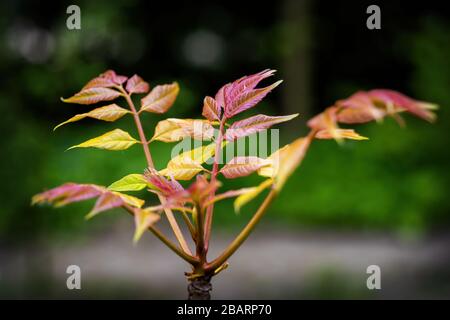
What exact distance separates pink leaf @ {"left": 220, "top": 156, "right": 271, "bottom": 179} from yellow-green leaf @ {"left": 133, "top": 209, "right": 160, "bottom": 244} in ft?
0.47

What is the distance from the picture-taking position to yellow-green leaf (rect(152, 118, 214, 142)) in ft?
2.63

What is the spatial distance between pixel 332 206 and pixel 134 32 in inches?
198

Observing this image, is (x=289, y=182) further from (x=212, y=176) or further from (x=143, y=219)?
(x=143, y=219)

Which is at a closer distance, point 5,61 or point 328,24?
point 5,61

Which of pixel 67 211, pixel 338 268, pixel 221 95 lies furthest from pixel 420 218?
pixel 221 95

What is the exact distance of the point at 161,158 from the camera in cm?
584

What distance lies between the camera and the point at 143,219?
0.62 m

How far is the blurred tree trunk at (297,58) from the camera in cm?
745

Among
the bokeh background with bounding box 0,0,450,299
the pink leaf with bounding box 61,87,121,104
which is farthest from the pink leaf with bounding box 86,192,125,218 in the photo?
the bokeh background with bounding box 0,0,450,299

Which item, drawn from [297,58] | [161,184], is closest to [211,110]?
[161,184]

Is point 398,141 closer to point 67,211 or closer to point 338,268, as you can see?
point 338,268

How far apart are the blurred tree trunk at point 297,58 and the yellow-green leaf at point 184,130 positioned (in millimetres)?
6692

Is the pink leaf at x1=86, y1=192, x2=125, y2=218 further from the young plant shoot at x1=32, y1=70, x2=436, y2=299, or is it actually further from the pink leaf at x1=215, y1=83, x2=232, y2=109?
the pink leaf at x1=215, y1=83, x2=232, y2=109

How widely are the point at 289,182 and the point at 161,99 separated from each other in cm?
551
